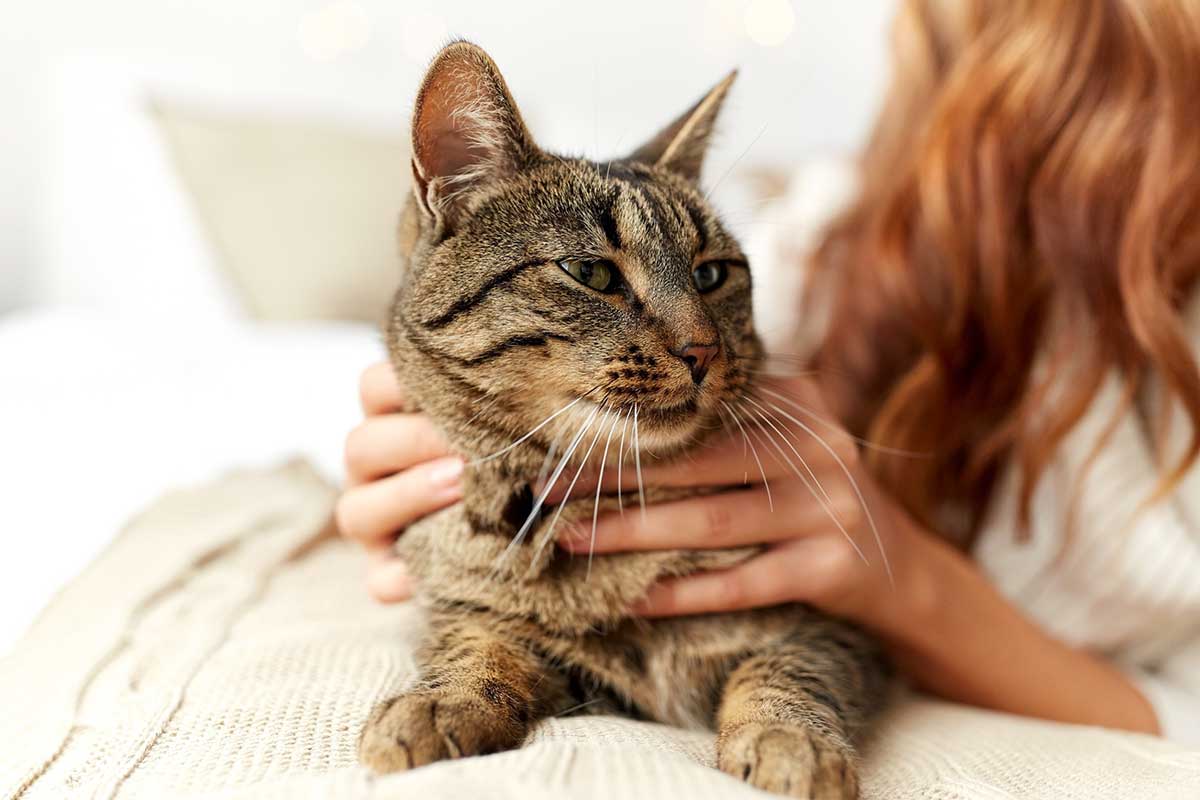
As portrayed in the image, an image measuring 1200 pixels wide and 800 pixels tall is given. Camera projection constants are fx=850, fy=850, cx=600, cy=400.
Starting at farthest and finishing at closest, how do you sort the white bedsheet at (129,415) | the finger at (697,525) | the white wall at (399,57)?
the white wall at (399,57), the white bedsheet at (129,415), the finger at (697,525)

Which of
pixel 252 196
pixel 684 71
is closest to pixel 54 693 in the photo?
pixel 252 196

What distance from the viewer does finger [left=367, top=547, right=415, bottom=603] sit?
0.95 m

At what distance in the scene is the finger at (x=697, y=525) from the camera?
83 cm

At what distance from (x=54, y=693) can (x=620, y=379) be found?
0.55 m

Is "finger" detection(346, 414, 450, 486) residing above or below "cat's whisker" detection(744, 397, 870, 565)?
above

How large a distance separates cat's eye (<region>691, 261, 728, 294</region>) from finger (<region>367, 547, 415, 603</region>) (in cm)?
44

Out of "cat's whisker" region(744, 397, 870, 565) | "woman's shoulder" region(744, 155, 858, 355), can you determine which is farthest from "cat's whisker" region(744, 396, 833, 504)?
"woman's shoulder" region(744, 155, 858, 355)

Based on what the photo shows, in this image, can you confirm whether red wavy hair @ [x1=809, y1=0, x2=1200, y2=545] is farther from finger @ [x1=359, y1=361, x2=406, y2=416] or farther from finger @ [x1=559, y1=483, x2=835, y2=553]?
finger @ [x1=359, y1=361, x2=406, y2=416]

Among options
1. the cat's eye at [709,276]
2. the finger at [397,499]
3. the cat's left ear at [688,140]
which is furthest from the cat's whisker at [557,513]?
the cat's left ear at [688,140]

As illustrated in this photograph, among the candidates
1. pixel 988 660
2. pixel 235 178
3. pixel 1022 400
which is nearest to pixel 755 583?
pixel 988 660

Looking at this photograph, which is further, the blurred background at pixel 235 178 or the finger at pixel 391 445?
the blurred background at pixel 235 178

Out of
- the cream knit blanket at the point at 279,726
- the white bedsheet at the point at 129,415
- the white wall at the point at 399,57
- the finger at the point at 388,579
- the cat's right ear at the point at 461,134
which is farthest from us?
the white wall at the point at 399,57

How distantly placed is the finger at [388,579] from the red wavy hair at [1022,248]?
0.77 metres

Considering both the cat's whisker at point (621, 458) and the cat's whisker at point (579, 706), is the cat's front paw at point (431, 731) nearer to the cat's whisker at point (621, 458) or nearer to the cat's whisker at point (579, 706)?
the cat's whisker at point (579, 706)
